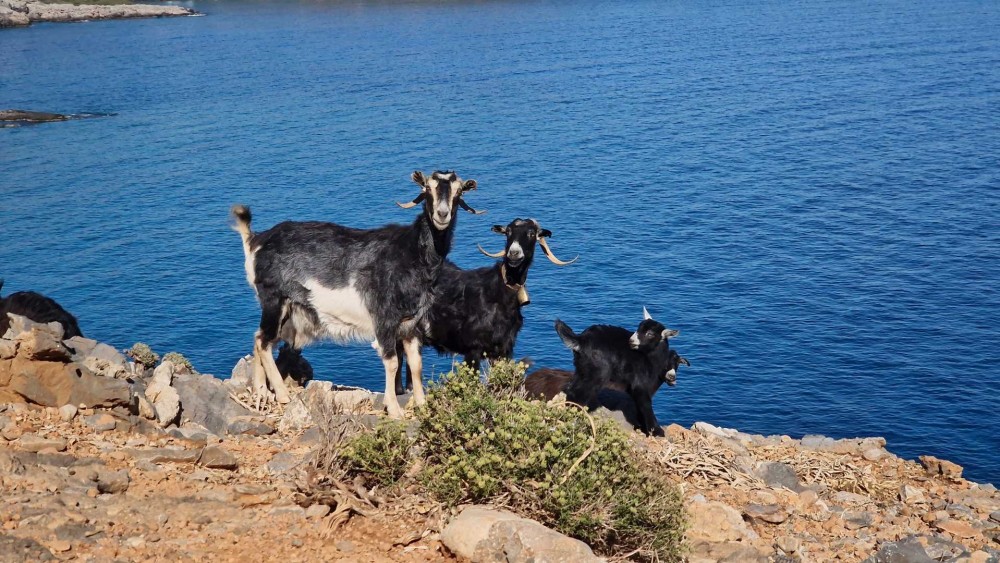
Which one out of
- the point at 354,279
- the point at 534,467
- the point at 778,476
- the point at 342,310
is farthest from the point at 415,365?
the point at 778,476

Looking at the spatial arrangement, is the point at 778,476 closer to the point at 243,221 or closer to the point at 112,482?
the point at 112,482

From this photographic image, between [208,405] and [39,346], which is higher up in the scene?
[39,346]

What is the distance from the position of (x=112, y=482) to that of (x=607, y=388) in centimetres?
940

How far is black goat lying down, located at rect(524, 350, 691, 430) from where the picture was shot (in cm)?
1686

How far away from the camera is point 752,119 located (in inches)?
2518

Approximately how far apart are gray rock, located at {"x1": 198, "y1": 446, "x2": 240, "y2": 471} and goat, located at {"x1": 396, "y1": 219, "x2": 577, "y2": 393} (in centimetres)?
474

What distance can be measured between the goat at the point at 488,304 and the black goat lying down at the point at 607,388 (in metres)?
1.37

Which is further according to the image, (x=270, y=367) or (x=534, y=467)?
(x=270, y=367)

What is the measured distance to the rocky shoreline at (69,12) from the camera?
126688 millimetres

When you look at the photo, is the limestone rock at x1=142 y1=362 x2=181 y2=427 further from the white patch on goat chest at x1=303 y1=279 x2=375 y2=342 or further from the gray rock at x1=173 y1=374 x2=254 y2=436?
the white patch on goat chest at x1=303 y1=279 x2=375 y2=342

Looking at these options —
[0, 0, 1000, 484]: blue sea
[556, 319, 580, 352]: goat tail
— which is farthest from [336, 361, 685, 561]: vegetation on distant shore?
[0, 0, 1000, 484]: blue sea

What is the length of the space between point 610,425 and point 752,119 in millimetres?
56807

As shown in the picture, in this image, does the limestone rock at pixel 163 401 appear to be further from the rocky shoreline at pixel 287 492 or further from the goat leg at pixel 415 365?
the goat leg at pixel 415 365

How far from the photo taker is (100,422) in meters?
11.9
